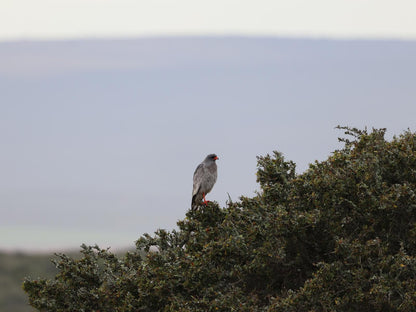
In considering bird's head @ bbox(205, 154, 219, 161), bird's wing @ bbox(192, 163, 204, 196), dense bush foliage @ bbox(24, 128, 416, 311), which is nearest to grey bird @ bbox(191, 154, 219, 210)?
bird's wing @ bbox(192, 163, 204, 196)

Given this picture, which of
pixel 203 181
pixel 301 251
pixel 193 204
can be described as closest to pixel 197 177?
pixel 203 181

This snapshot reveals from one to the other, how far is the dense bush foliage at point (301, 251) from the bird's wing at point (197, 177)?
6.89 feet

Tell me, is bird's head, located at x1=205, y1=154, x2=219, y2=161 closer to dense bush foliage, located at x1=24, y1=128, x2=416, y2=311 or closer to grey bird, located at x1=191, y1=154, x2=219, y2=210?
grey bird, located at x1=191, y1=154, x2=219, y2=210

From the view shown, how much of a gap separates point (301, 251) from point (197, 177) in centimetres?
526

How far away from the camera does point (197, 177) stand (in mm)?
20062

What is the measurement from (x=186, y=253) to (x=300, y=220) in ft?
10.5

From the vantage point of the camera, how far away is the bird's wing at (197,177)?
19.8m

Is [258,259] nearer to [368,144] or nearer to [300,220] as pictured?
[300,220]

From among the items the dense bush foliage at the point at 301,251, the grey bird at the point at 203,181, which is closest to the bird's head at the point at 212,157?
the grey bird at the point at 203,181

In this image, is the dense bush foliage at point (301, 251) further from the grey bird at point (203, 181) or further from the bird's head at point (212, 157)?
the bird's head at point (212, 157)

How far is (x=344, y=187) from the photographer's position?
15.5 m

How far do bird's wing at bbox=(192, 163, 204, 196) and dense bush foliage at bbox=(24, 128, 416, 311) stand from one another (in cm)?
210

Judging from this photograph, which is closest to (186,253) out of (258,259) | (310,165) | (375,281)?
(258,259)

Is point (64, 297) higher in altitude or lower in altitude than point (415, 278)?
higher
